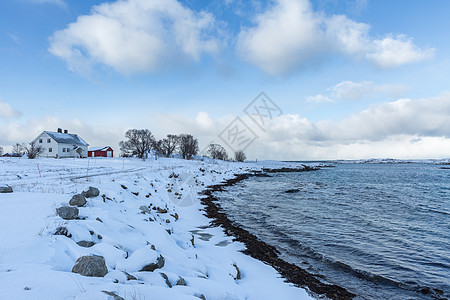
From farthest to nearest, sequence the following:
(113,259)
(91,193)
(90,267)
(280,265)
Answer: (91,193) → (280,265) → (113,259) → (90,267)

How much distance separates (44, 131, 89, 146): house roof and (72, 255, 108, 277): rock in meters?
57.3

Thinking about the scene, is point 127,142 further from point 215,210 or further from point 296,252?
point 296,252

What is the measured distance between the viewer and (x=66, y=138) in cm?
5316

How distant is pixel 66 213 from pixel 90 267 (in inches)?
133

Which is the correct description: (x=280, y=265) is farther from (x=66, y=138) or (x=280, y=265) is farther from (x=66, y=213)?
(x=66, y=138)

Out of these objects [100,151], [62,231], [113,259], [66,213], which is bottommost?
[113,259]

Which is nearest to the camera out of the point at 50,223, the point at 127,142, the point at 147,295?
the point at 147,295

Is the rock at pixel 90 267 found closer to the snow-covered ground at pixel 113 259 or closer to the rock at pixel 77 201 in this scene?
the snow-covered ground at pixel 113 259

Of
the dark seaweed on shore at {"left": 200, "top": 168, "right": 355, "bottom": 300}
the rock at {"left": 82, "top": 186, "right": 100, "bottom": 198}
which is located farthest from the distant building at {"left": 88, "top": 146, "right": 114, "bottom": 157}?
the rock at {"left": 82, "top": 186, "right": 100, "bottom": 198}

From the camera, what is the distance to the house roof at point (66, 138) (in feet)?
166

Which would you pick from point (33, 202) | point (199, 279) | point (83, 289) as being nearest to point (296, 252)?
point (199, 279)

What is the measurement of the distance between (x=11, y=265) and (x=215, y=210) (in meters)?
12.7

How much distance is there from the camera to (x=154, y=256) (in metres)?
5.01

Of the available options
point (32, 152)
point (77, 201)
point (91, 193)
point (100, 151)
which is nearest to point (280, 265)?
point (77, 201)
